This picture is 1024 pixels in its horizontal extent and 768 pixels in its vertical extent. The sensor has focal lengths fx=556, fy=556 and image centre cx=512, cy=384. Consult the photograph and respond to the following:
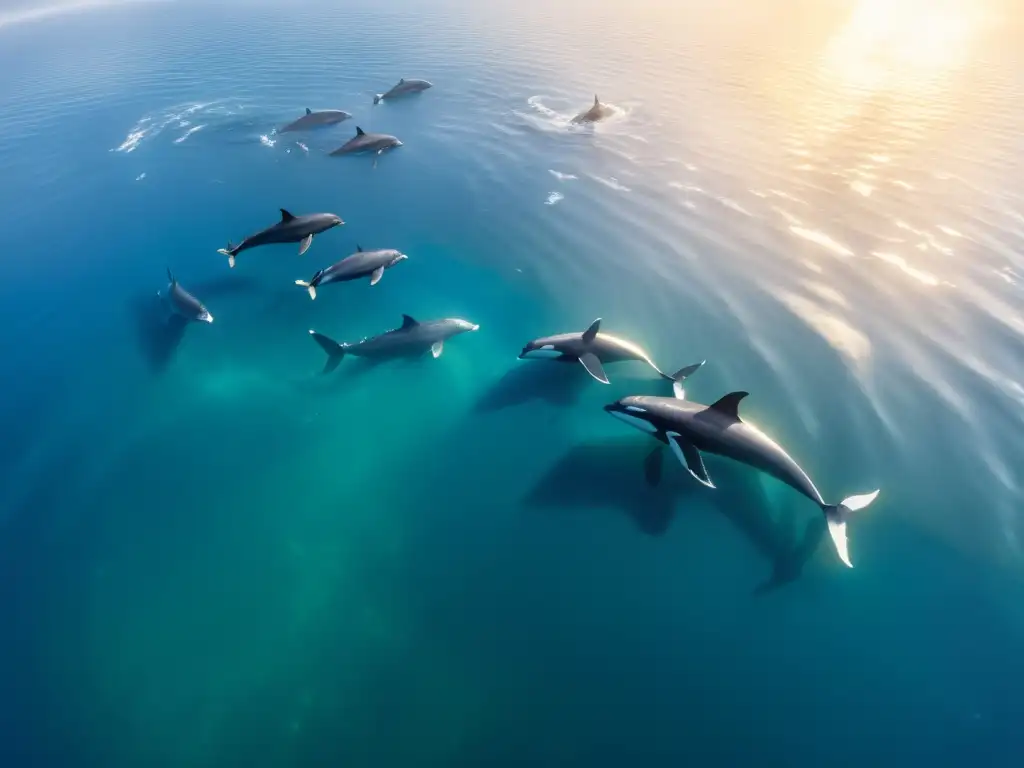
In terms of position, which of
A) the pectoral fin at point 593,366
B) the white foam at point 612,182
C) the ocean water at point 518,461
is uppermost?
the white foam at point 612,182

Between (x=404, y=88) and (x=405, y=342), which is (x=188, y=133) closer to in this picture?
(x=404, y=88)

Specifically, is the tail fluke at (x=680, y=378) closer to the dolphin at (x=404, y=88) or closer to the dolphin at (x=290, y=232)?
the dolphin at (x=290, y=232)

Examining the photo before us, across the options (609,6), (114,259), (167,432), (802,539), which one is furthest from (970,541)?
(609,6)

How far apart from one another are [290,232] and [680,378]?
1394cm

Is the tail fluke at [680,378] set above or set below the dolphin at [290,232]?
below

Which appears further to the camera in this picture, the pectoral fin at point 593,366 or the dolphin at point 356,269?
the dolphin at point 356,269

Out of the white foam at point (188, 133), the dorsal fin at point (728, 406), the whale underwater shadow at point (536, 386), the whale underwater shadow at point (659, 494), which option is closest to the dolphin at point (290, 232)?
the whale underwater shadow at point (536, 386)

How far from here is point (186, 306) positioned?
1716 cm

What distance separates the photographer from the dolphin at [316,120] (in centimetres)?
2989

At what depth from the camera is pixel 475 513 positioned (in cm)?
1205

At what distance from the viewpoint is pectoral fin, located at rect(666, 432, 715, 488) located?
12008mm

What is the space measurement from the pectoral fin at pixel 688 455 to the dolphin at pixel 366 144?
20.9 meters

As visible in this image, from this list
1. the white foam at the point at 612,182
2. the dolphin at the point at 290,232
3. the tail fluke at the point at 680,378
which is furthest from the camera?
the white foam at the point at 612,182

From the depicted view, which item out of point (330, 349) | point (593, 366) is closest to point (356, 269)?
point (330, 349)
